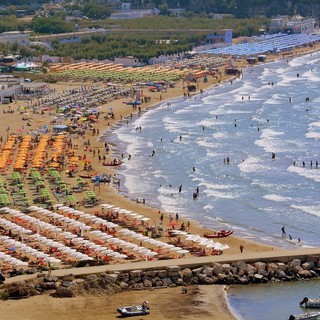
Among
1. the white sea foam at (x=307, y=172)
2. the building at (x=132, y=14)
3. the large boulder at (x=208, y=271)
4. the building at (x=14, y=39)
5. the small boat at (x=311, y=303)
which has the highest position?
the building at (x=132, y=14)

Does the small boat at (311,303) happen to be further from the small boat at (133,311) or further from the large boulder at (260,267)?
the small boat at (133,311)

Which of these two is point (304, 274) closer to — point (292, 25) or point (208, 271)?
point (208, 271)

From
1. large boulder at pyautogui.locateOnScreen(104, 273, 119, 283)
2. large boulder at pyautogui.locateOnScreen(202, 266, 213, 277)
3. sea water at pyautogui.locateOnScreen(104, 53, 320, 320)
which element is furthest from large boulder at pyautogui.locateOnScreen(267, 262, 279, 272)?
large boulder at pyautogui.locateOnScreen(104, 273, 119, 283)

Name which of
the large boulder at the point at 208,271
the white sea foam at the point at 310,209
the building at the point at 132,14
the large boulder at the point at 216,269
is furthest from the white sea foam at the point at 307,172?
the building at the point at 132,14

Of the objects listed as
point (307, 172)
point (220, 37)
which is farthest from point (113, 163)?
point (220, 37)

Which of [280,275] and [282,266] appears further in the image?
[282,266]
